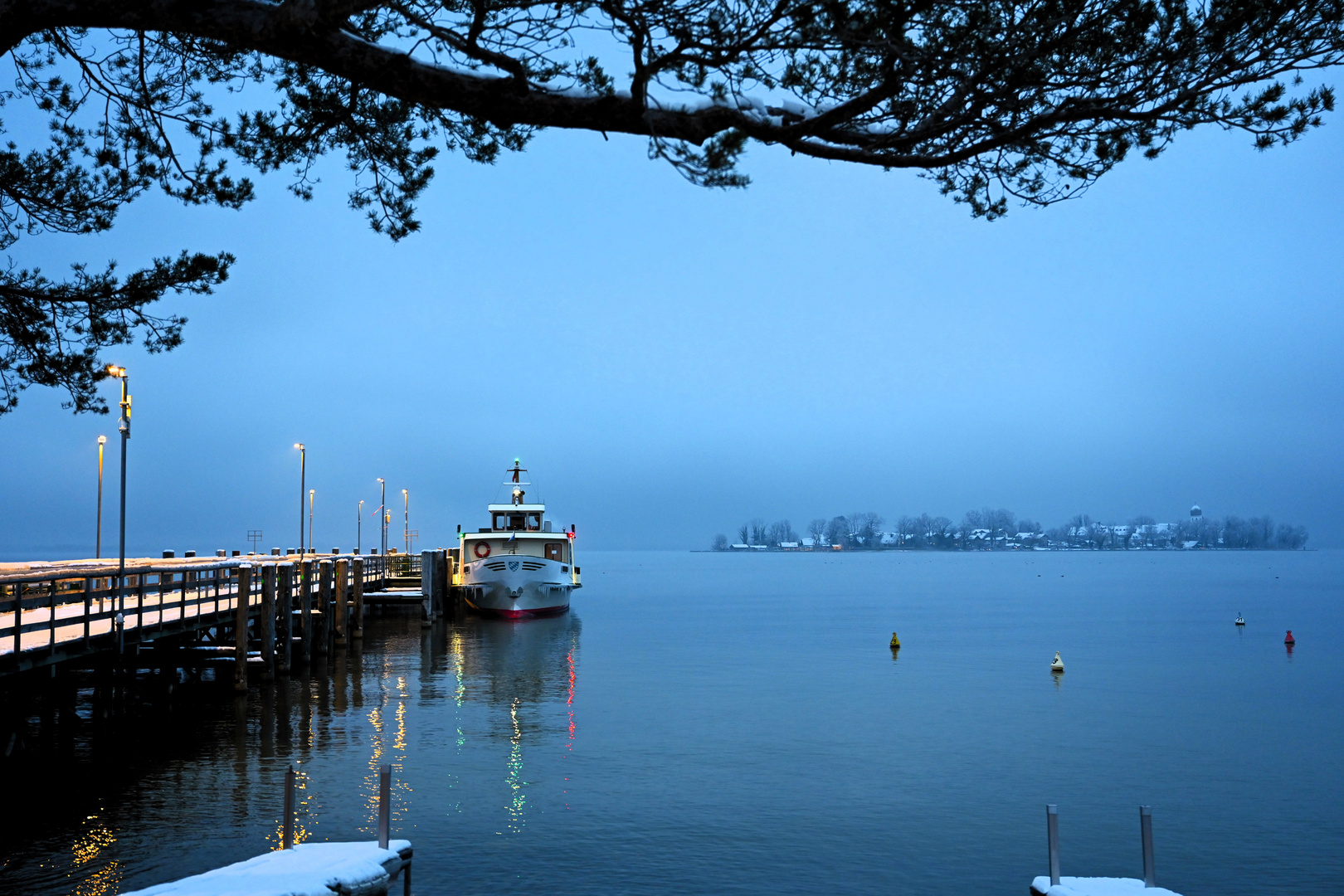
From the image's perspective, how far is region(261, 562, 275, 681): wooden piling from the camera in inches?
1101

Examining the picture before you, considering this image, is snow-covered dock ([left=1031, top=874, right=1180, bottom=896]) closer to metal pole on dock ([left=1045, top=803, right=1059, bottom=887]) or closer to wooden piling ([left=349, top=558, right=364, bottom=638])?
metal pole on dock ([left=1045, top=803, right=1059, bottom=887])

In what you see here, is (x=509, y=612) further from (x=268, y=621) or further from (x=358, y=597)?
(x=268, y=621)

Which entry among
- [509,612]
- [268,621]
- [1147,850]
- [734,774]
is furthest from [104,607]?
[509,612]

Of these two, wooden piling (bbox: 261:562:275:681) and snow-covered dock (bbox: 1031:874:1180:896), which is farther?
wooden piling (bbox: 261:562:275:681)

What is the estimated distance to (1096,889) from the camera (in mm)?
9492

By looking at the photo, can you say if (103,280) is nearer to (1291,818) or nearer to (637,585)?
(1291,818)

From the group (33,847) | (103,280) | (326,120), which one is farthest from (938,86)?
(33,847)

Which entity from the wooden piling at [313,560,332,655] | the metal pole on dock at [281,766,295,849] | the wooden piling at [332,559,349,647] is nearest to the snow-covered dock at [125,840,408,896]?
the metal pole on dock at [281,766,295,849]

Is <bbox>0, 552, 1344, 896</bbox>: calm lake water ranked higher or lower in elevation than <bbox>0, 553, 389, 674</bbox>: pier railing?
lower

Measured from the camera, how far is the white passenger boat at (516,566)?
56000 millimetres

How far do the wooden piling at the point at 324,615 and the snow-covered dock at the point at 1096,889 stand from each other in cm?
2837

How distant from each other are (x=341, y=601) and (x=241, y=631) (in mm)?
12546

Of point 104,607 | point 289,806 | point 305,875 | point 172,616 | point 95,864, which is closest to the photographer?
point 305,875

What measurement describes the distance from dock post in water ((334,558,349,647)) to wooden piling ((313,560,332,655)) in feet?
5.17
